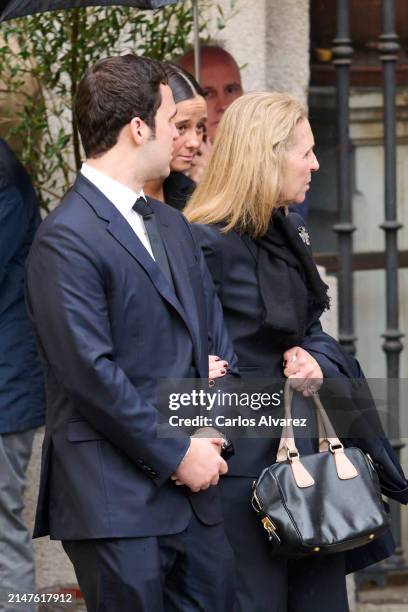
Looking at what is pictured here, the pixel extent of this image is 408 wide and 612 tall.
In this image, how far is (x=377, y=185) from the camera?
5859mm

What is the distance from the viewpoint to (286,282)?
3.77 meters

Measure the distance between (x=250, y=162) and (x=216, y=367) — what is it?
0.62 metres

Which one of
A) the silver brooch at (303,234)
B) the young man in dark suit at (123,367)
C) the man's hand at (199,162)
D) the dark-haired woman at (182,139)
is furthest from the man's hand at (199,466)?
the man's hand at (199,162)

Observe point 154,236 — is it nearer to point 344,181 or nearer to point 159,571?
point 159,571

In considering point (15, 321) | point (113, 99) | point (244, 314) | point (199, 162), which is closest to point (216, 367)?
point (244, 314)

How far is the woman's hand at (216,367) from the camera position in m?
3.49

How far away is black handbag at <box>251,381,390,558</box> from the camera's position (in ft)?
11.9

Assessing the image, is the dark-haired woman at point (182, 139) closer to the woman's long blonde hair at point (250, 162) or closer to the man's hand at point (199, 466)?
the woman's long blonde hair at point (250, 162)

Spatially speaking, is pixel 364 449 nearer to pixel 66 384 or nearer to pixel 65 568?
pixel 66 384

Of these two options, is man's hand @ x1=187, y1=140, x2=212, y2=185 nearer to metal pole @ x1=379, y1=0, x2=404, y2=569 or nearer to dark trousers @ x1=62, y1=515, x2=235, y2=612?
metal pole @ x1=379, y1=0, x2=404, y2=569

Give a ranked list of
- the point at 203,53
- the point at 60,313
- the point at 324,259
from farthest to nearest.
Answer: the point at 324,259
the point at 203,53
the point at 60,313

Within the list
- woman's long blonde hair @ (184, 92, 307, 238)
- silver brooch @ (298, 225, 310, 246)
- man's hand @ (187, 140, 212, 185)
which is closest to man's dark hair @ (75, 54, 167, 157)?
woman's long blonde hair @ (184, 92, 307, 238)

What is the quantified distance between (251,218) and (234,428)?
24.6 inches

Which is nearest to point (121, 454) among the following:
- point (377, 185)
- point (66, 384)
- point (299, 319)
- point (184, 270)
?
point (66, 384)
